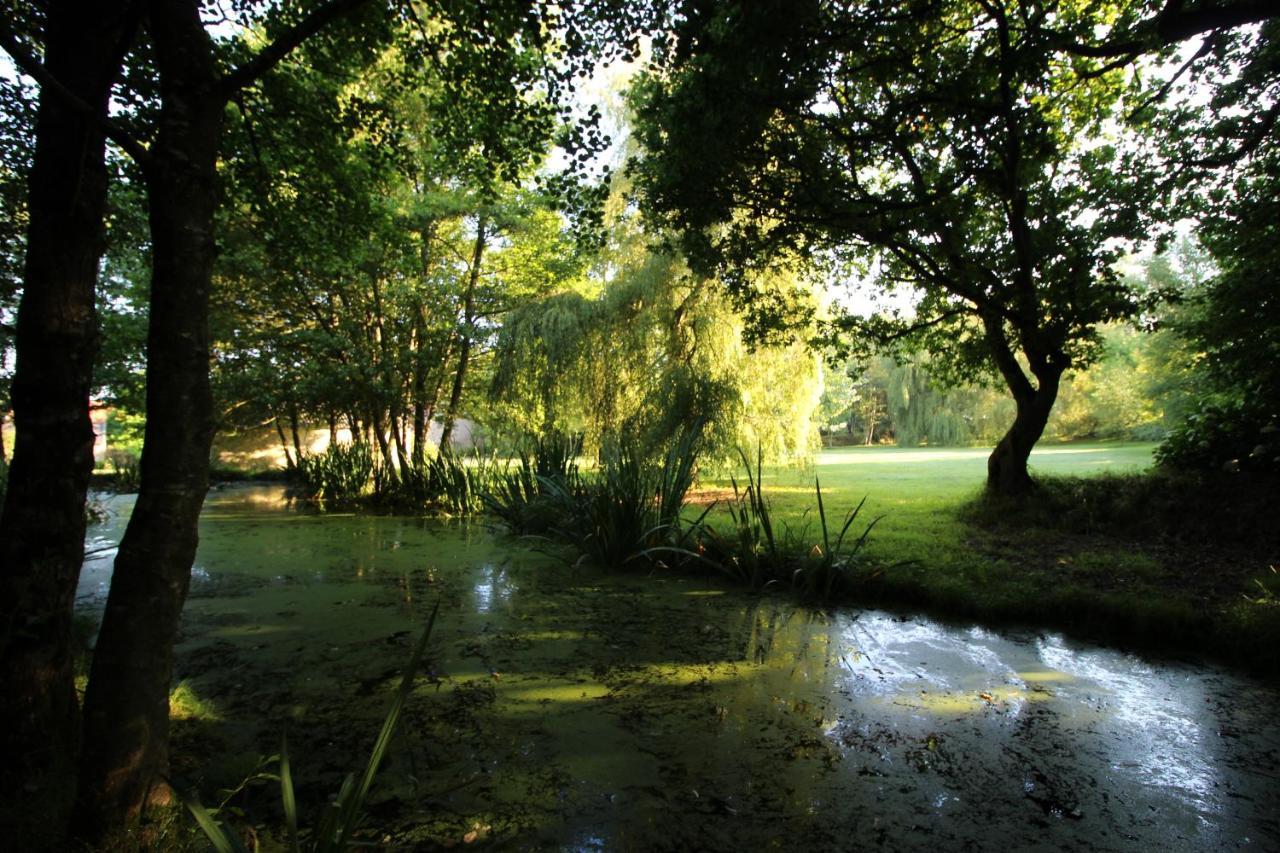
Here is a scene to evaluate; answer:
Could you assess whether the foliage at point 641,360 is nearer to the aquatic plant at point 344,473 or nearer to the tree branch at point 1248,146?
the aquatic plant at point 344,473

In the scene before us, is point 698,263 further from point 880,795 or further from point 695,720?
point 880,795

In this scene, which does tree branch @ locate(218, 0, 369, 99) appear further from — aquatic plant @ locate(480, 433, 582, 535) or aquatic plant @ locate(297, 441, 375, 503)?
aquatic plant @ locate(297, 441, 375, 503)

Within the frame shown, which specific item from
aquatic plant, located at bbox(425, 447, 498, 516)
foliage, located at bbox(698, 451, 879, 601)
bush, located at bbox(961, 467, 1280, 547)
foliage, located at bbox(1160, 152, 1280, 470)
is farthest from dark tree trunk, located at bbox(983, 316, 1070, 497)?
aquatic plant, located at bbox(425, 447, 498, 516)

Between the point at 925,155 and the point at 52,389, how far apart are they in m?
6.88

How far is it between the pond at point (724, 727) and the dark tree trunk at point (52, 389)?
0.22 m

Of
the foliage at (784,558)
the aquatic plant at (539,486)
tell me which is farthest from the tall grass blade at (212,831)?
the aquatic plant at (539,486)

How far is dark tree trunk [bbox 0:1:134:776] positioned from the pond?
0.22 meters

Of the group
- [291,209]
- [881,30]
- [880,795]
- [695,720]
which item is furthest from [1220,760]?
[291,209]

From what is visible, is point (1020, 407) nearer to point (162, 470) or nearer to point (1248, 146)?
point (1248, 146)

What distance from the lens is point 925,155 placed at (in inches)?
244

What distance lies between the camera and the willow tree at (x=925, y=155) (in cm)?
415

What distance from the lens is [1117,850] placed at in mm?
1656

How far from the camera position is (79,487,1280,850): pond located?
5.83ft

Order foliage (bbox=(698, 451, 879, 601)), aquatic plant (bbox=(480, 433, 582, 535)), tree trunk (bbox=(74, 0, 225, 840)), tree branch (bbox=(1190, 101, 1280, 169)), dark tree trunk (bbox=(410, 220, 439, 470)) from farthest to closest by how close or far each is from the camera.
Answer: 1. dark tree trunk (bbox=(410, 220, 439, 470))
2. aquatic plant (bbox=(480, 433, 582, 535))
3. tree branch (bbox=(1190, 101, 1280, 169))
4. foliage (bbox=(698, 451, 879, 601))
5. tree trunk (bbox=(74, 0, 225, 840))
